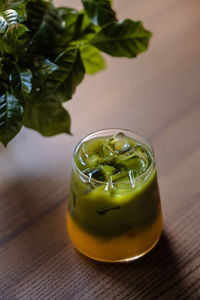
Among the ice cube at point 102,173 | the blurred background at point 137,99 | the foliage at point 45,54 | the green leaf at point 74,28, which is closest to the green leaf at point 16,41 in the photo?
the foliage at point 45,54

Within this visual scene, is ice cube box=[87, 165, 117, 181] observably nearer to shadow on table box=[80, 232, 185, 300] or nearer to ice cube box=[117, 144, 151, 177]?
ice cube box=[117, 144, 151, 177]

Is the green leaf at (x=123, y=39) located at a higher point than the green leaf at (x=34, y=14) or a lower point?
lower

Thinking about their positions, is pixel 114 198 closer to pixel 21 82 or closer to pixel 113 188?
pixel 113 188

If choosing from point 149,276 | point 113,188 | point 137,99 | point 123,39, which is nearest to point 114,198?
point 113,188

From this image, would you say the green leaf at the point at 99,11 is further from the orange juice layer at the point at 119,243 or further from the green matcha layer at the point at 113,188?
the orange juice layer at the point at 119,243

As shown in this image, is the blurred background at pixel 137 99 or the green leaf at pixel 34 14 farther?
the blurred background at pixel 137 99
